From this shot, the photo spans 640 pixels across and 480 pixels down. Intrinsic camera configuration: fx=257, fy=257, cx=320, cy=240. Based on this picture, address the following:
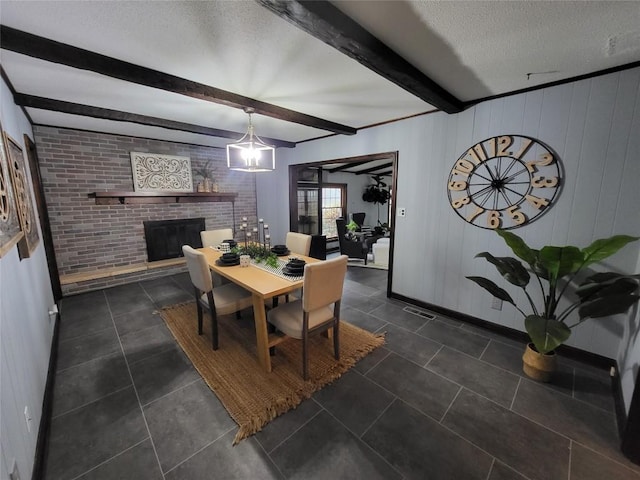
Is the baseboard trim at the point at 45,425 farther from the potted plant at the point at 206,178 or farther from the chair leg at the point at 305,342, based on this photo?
the potted plant at the point at 206,178

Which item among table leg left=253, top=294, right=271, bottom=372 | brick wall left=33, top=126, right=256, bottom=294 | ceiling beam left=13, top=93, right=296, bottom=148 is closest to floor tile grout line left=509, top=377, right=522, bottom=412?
table leg left=253, top=294, right=271, bottom=372

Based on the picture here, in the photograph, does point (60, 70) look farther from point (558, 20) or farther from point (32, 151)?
point (558, 20)

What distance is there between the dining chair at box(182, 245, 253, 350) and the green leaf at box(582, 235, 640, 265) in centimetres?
265

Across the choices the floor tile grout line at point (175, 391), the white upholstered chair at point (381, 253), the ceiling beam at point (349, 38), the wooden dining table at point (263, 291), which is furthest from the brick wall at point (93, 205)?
the ceiling beam at point (349, 38)

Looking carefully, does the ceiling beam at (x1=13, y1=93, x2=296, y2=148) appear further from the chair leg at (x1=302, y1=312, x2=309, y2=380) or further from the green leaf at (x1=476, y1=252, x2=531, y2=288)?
the green leaf at (x1=476, y1=252, x2=531, y2=288)

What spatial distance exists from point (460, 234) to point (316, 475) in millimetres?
2485

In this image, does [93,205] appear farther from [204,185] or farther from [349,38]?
[349,38]

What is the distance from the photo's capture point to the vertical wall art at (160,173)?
4062 mm

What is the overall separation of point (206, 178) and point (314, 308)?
379cm

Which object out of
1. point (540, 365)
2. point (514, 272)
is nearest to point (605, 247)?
point (514, 272)

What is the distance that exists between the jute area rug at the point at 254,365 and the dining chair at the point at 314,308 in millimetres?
130

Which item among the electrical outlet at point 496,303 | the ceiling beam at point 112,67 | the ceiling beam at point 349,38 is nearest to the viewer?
the ceiling beam at point 349,38

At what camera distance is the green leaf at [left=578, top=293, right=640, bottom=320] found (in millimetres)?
1644

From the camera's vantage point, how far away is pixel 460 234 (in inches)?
110
